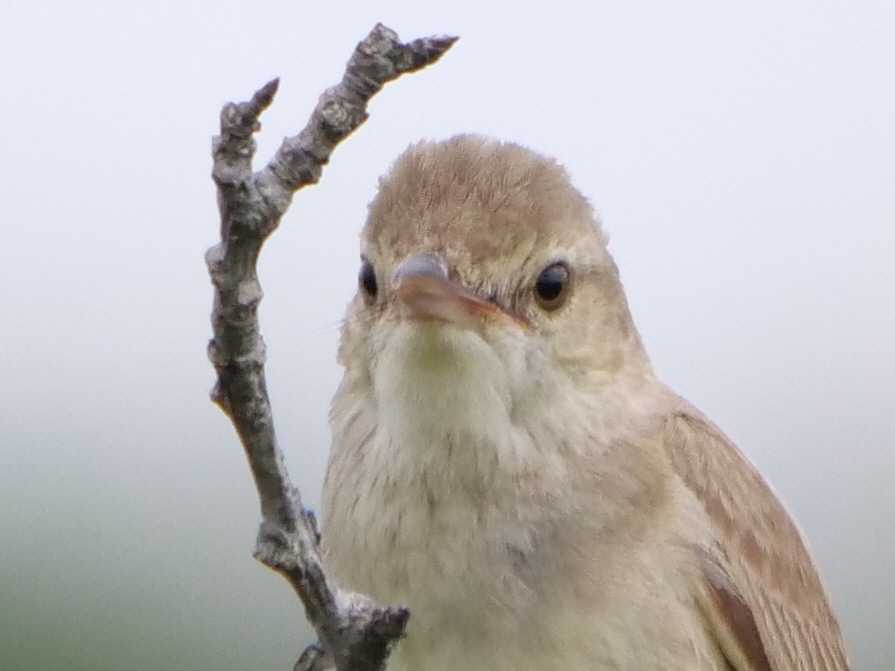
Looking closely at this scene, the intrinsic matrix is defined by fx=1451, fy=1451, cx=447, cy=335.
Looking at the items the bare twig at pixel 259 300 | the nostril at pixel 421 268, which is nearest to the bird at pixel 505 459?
the nostril at pixel 421 268

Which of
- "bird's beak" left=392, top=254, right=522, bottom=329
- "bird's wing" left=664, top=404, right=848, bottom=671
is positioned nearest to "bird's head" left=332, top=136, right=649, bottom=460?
"bird's beak" left=392, top=254, right=522, bottom=329

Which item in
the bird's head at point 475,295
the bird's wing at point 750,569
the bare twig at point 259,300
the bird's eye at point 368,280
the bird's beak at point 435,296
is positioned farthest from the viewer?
the bird's wing at point 750,569

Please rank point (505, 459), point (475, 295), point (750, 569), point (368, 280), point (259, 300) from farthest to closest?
point (750, 569), point (368, 280), point (505, 459), point (475, 295), point (259, 300)

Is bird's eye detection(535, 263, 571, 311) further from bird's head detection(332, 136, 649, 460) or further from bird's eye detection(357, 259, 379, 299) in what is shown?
bird's eye detection(357, 259, 379, 299)

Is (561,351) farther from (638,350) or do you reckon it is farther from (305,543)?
(305,543)

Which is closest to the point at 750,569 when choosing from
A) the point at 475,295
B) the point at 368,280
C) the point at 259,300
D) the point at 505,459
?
the point at 505,459

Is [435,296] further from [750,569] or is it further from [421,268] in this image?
[750,569]

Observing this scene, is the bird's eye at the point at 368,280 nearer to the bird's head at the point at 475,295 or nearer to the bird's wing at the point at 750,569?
the bird's head at the point at 475,295

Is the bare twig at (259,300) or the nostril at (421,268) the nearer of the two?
the bare twig at (259,300)
